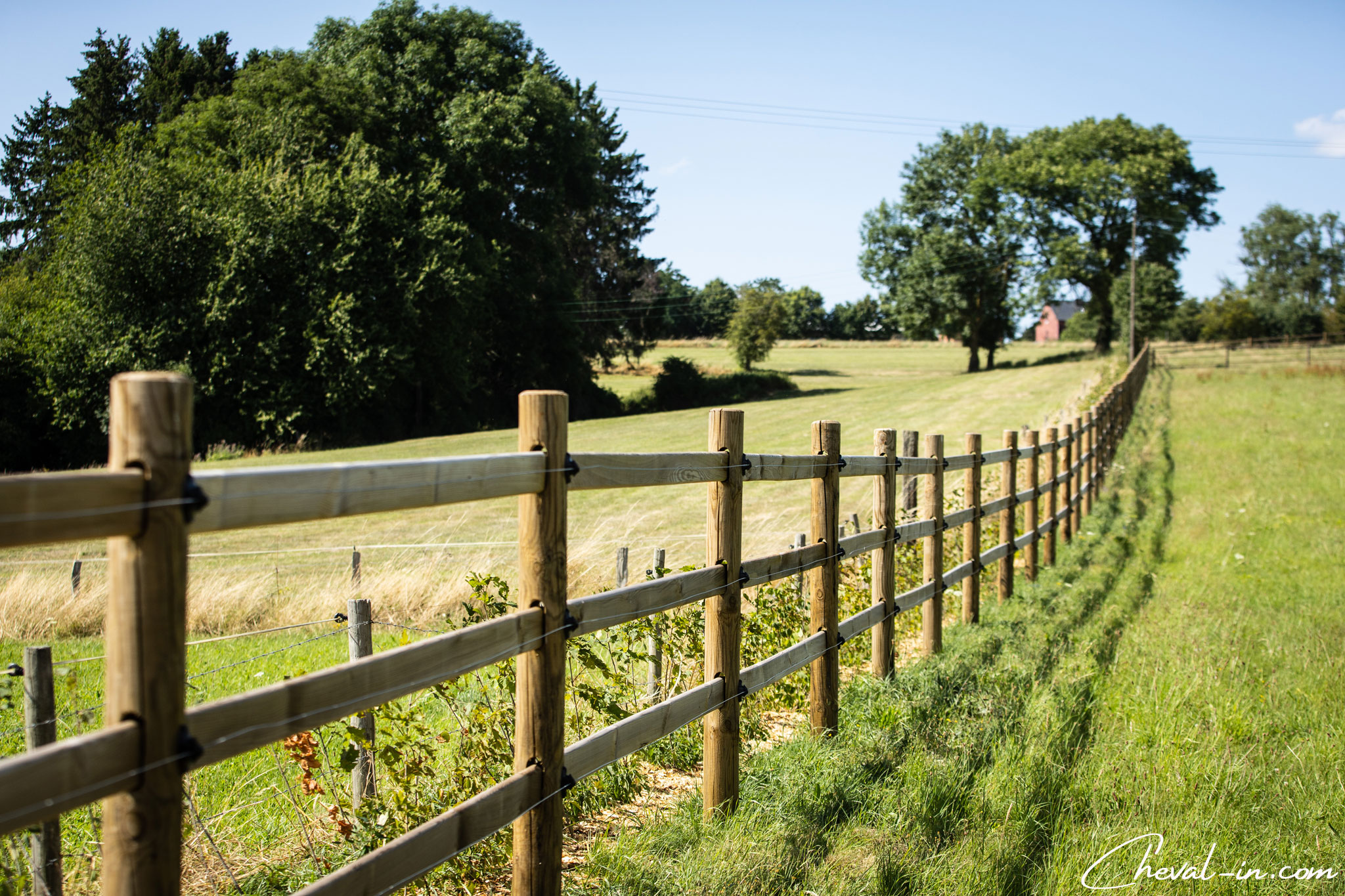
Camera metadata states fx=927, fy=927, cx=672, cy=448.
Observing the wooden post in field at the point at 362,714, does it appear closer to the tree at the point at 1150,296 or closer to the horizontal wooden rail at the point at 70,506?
the horizontal wooden rail at the point at 70,506

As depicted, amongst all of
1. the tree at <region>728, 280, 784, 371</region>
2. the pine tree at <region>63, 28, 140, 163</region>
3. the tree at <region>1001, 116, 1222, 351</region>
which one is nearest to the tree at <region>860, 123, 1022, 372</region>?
the tree at <region>1001, 116, 1222, 351</region>

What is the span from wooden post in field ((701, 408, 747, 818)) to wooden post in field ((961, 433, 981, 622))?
162 inches

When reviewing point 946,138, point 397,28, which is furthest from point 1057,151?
point 397,28

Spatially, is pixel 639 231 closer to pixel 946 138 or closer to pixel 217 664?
pixel 946 138

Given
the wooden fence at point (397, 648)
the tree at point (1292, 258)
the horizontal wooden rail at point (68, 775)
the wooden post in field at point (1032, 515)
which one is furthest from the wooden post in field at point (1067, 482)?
the tree at point (1292, 258)

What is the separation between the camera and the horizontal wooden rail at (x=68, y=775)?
145 centimetres

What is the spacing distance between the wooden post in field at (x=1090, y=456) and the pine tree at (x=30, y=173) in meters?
42.6

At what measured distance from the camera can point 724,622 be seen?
13.2 ft

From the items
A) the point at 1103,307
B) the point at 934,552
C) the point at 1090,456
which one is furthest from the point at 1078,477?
the point at 1103,307

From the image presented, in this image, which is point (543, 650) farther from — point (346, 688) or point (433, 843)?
point (346, 688)

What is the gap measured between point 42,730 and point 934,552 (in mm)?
5730

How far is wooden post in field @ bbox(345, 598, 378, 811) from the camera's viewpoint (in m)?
3.71

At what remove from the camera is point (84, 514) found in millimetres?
1541

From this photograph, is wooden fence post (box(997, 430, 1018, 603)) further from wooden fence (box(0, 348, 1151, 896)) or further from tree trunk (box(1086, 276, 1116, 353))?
tree trunk (box(1086, 276, 1116, 353))
